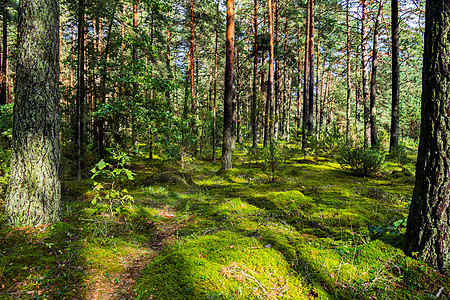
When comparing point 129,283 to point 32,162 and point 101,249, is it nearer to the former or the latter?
point 101,249

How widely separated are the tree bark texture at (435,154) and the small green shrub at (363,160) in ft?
23.6

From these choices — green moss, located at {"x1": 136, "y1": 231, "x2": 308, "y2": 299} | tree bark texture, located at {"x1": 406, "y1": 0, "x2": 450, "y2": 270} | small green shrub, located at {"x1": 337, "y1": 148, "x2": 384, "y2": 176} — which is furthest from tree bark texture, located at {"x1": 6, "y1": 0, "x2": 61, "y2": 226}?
small green shrub, located at {"x1": 337, "y1": 148, "x2": 384, "y2": 176}

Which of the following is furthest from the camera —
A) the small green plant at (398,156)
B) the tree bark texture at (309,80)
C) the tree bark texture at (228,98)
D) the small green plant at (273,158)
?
the tree bark texture at (309,80)

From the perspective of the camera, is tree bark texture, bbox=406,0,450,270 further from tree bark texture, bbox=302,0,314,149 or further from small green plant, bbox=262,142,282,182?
tree bark texture, bbox=302,0,314,149

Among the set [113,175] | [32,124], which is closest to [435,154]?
[113,175]

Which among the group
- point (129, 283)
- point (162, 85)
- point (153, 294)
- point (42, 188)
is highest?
point (162, 85)

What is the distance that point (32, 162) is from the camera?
3365 millimetres

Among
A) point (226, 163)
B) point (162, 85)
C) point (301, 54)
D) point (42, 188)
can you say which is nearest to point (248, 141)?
point (301, 54)

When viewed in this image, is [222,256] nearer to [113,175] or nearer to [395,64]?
[113,175]

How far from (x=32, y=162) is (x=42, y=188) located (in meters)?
0.43

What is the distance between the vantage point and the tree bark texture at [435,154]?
211 centimetres

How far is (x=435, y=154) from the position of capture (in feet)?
7.05

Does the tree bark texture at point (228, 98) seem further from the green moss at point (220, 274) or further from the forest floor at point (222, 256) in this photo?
the green moss at point (220, 274)

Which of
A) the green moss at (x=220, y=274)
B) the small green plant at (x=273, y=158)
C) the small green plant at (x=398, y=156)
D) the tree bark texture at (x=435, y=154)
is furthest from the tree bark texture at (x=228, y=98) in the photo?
the small green plant at (x=398, y=156)
